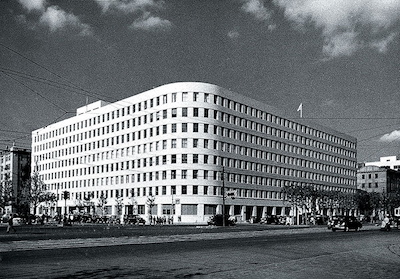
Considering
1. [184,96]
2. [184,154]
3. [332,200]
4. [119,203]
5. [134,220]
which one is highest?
[184,96]

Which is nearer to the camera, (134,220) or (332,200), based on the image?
(134,220)

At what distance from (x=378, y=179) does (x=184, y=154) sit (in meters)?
93.9

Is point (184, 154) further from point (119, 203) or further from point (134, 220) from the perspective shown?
point (119, 203)

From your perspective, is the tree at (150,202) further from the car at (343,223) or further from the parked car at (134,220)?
the car at (343,223)

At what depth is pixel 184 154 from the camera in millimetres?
88750

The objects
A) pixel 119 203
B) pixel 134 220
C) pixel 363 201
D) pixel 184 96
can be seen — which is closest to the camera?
pixel 134 220

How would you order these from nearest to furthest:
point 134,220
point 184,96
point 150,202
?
point 134,220 → point 150,202 → point 184,96

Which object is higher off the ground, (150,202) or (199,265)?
(199,265)

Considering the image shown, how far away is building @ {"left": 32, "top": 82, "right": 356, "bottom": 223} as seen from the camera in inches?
3501

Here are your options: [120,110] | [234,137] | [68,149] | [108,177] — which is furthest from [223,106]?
[68,149]

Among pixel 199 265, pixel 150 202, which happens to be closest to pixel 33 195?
pixel 150 202

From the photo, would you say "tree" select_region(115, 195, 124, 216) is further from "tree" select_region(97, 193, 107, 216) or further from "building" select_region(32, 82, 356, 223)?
"tree" select_region(97, 193, 107, 216)

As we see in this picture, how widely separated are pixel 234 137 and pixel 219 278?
272ft

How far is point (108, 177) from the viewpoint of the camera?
10438cm
